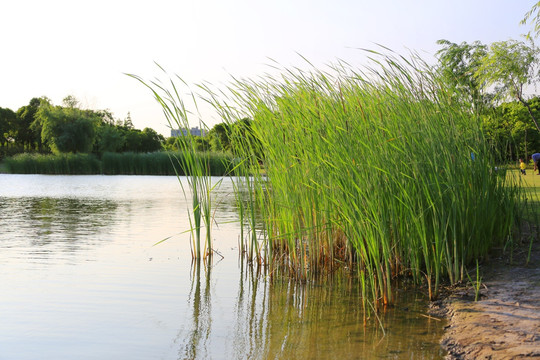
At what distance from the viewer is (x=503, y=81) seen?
19.8m

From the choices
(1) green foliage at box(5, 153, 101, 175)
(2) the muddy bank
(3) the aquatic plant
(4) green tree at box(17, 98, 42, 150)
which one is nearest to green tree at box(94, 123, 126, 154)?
(4) green tree at box(17, 98, 42, 150)

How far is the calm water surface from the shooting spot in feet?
10.9

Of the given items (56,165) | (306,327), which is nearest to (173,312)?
(306,327)

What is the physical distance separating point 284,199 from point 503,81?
57.7 ft

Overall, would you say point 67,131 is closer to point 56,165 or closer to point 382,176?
point 56,165

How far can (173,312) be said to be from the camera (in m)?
4.17

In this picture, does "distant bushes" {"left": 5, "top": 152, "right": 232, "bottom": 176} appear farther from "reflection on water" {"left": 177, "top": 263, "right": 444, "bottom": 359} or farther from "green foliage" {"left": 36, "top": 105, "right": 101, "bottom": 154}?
"reflection on water" {"left": 177, "top": 263, "right": 444, "bottom": 359}

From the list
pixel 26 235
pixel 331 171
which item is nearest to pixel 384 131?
pixel 331 171

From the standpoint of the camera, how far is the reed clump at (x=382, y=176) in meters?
3.96

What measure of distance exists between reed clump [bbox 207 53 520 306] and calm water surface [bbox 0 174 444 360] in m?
0.37

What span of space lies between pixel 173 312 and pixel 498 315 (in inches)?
94.3

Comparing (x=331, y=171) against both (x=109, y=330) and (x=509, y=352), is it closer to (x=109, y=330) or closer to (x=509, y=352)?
(x=509, y=352)

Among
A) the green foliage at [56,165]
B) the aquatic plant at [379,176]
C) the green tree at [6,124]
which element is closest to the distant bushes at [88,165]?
the green foliage at [56,165]

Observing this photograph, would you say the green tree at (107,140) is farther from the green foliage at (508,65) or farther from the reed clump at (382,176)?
the reed clump at (382,176)
